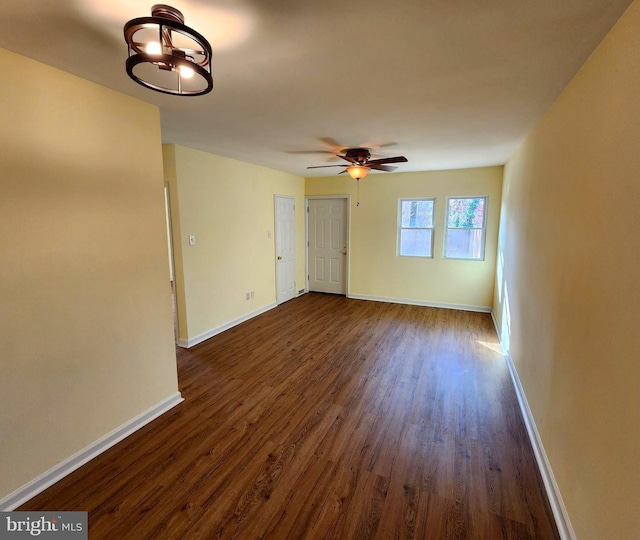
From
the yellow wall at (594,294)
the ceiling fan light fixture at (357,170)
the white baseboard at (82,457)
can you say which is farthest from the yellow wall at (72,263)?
the yellow wall at (594,294)

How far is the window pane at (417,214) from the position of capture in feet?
18.3

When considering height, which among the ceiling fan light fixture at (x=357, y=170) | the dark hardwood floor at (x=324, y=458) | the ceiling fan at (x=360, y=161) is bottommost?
the dark hardwood floor at (x=324, y=458)

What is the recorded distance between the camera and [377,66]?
1.74 meters

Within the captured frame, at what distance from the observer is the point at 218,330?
4.35 m

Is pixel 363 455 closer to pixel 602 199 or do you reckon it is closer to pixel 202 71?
pixel 602 199

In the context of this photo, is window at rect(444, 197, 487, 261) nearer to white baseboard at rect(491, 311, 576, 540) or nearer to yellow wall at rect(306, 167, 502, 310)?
yellow wall at rect(306, 167, 502, 310)

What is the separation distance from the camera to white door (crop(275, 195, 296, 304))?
5.61m

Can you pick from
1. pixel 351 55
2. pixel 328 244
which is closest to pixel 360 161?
pixel 351 55

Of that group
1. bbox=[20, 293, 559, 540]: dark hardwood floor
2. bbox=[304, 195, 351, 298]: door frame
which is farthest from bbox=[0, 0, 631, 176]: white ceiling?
bbox=[304, 195, 351, 298]: door frame

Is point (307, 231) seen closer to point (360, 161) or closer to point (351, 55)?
point (360, 161)

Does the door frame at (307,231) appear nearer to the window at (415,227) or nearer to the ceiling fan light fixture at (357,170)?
the window at (415,227)

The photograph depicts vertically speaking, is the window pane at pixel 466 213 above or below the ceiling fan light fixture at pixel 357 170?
below

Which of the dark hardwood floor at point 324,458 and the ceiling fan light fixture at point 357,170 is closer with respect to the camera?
the dark hardwood floor at point 324,458

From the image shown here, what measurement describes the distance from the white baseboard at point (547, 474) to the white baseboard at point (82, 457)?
9.05ft
